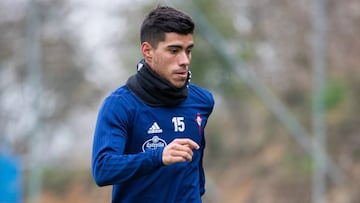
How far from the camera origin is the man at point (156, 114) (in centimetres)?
482

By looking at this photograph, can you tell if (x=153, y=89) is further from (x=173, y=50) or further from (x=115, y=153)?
(x=115, y=153)

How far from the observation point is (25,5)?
2184 cm

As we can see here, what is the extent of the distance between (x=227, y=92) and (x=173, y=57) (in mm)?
12591

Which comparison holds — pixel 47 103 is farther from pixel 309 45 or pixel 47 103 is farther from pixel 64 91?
pixel 309 45

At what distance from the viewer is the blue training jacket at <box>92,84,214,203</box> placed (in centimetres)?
465

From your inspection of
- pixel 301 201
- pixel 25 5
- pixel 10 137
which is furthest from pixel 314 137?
pixel 25 5

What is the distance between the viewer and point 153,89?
4910mm

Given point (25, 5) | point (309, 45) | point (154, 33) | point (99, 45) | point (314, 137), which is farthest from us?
point (25, 5)

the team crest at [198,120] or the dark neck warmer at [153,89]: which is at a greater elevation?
the dark neck warmer at [153,89]

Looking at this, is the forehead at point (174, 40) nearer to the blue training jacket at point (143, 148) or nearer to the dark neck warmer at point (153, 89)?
the dark neck warmer at point (153, 89)

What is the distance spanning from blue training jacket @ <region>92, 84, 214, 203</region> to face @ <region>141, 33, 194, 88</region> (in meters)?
0.19

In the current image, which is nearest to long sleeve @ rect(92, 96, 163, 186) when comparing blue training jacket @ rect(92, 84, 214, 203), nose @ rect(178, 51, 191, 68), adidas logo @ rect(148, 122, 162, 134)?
blue training jacket @ rect(92, 84, 214, 203)

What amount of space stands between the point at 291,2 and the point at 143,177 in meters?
12.8

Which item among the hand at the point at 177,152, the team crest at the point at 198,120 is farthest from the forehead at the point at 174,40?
the hand at the point at 177,152
